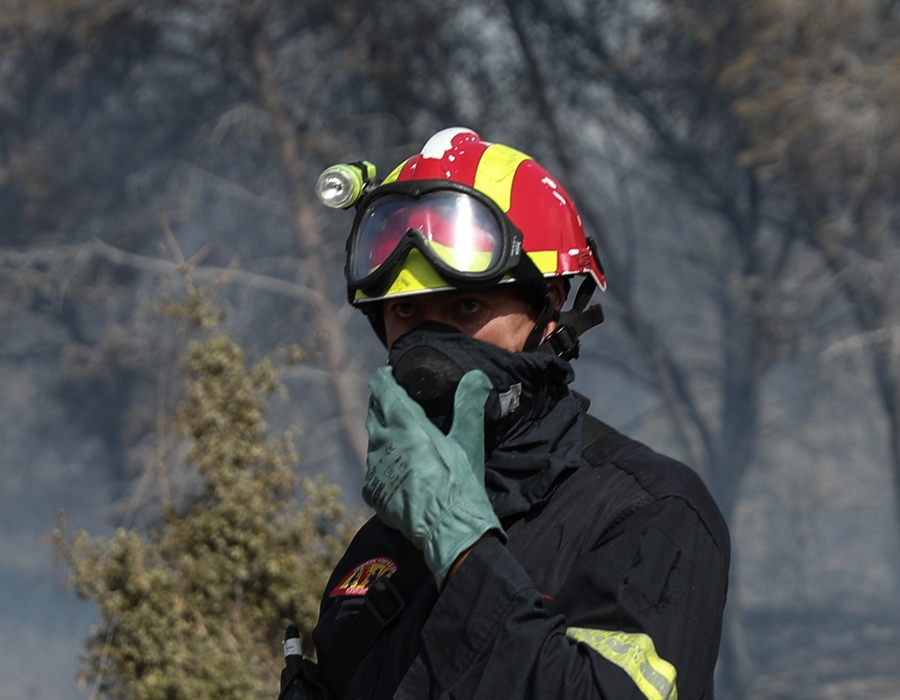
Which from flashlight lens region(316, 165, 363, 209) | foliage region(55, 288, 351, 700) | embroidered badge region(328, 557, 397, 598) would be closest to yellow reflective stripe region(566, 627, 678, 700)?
embroidered badge region(328, 557, 397, 598)

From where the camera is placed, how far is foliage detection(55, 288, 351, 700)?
11.7 feet

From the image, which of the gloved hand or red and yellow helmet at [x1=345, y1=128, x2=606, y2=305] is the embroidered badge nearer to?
the gloved hand

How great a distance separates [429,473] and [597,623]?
27cm

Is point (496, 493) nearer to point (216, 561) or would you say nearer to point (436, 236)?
point (436, 236)

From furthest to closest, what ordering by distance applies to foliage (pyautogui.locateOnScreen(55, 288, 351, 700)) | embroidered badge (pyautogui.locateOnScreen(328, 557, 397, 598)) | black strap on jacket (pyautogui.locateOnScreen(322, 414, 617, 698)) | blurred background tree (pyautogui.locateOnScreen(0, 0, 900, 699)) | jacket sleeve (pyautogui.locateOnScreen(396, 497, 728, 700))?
1. blurred background tree (pyautogui.locateOnScreen(0, 0, 900, 699))
2. foliage (pyautogui.locateOnScreen(55, 288, 351, 700))
3. embroidered badge (pyautogui.locateOnScreen(328, 557, 397, 598))
4. black strap on jacket (pyautogui.locateOnScreen(322, 414, 617, 698))
5. jacket sleeve (pyautogui.locateOnScreen(396, 497, 728, 700))

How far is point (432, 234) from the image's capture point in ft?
5.79

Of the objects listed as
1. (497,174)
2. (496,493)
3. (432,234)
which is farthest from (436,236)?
(496,493)

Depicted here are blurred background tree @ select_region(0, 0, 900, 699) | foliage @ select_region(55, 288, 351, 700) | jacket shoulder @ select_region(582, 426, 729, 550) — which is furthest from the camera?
blurred background tree @ select_region(0, 0, 900, 699)

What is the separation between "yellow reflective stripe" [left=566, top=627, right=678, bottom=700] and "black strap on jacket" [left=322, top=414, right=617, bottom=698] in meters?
0.34

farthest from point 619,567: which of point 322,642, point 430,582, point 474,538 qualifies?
point 322,642

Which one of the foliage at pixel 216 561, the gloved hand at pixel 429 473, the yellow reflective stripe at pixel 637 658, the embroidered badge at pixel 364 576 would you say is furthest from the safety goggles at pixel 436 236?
the foliage at pixel 216 561

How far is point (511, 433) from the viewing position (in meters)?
1.70

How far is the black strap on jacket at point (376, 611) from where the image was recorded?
1.66 meters

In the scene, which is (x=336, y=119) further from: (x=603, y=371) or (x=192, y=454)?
(x=192, y=454)
